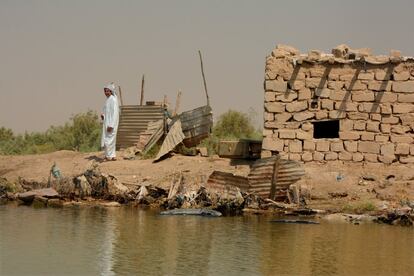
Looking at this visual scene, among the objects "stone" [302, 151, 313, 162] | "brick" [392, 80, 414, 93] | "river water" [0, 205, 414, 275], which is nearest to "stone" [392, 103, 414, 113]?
"brick" [392, 80, 414, 93]

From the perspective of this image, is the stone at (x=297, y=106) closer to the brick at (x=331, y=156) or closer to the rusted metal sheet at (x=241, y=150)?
the brick at (x=331, y=156)

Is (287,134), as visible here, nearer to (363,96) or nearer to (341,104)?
(341,104)

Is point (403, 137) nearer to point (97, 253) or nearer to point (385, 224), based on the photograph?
point (385, 224)

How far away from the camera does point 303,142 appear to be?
58.0 feet

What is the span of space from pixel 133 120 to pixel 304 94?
506cm

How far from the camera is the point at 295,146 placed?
17.7 metres

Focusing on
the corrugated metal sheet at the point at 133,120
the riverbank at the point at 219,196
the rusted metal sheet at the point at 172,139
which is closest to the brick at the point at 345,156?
the riverbank at the point at 219,196

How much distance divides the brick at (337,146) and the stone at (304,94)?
1.04 m

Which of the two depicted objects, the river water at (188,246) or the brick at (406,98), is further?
the brick at (406,98)

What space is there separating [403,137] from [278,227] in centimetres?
432

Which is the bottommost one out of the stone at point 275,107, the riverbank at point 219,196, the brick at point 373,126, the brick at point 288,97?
the riverbank at point 219,196

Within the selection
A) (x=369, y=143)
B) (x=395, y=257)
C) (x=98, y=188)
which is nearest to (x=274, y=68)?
(x=369, y=143)

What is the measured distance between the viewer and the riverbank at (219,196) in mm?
16031

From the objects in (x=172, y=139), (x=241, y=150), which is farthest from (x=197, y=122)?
(x=241, y=150)
